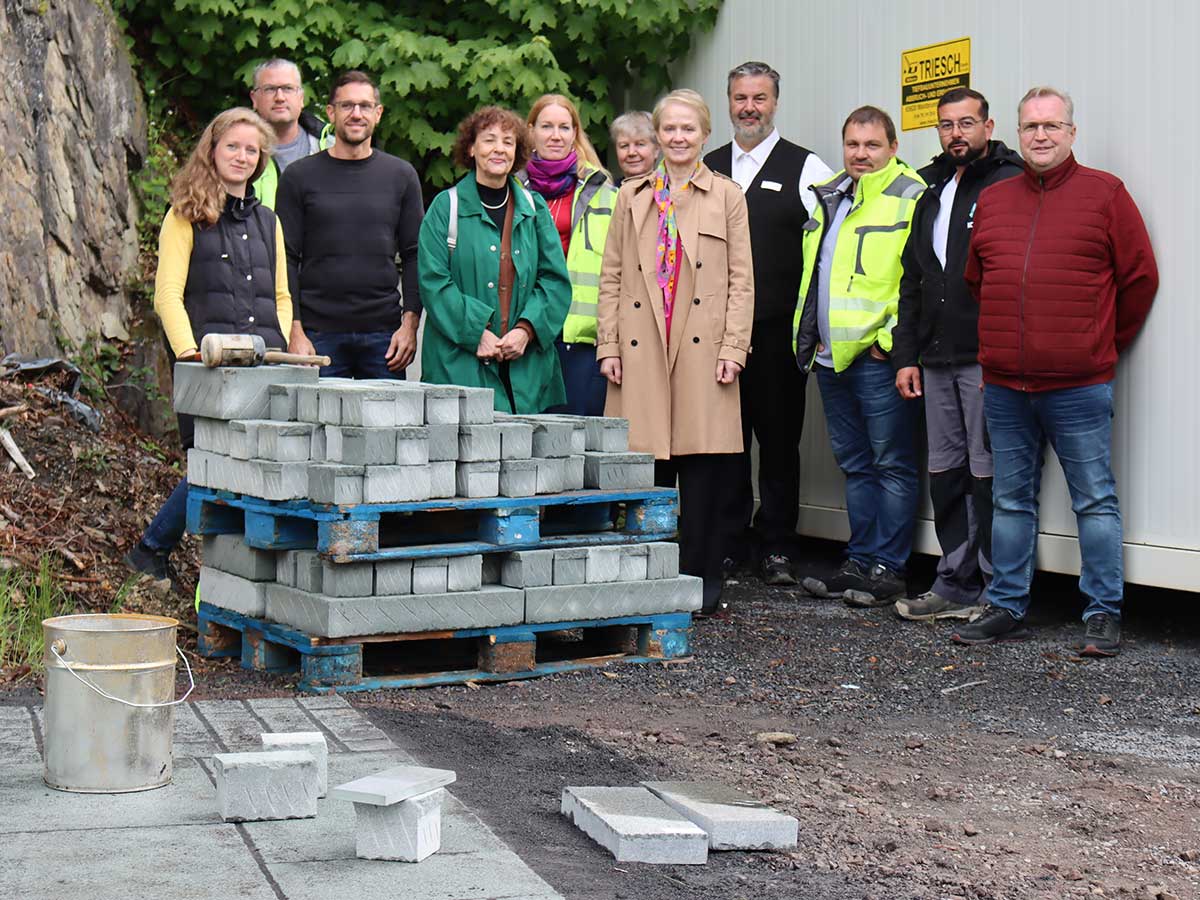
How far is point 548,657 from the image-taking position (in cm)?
708

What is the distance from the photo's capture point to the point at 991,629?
7648 mm

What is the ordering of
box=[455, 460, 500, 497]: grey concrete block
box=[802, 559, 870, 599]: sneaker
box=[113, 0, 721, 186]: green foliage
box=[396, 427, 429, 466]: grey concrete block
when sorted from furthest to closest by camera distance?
box=[113, 0, 721, 186]: green foliage < box=[802, 559, 870, 599]: sneaker < box=[455, 460, 500, 497]: grey concrete block < box=[396, 427, 429, 466]: grey concrete block

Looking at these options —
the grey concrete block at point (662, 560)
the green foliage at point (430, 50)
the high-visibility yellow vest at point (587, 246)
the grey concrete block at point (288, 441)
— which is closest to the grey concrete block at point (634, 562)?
the grey concrete block at point (662, 560)

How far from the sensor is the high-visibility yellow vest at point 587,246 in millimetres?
8469

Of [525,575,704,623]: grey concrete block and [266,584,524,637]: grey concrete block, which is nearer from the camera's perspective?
[266,584,524,637]: grey concrete block

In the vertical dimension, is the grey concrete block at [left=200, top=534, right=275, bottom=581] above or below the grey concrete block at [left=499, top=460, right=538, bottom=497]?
below

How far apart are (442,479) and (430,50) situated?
5.32m

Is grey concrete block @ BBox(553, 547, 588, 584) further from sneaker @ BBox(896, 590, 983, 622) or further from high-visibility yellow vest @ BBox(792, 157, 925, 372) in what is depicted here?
high-visibility yellow vest @ BBox(792, 157, 925, 372)

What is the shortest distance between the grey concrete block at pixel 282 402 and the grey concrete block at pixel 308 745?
2156 millimetres

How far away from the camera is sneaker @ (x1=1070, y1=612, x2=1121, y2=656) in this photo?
7309mm

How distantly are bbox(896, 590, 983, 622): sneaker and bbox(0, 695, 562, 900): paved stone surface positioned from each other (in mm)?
3697

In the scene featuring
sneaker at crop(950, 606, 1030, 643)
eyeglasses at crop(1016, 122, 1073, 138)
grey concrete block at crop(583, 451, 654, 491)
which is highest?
eyeglasses at crop(1016, 122, 1073, 138)

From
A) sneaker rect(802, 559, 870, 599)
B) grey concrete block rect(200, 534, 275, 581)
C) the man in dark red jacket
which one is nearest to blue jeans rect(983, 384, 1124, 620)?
the man in dark red jacket

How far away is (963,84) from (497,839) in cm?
568
